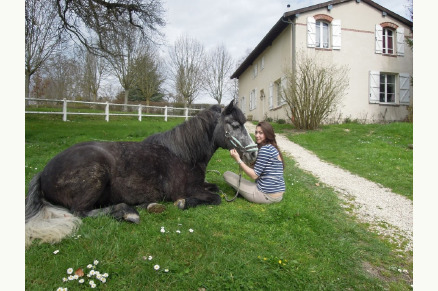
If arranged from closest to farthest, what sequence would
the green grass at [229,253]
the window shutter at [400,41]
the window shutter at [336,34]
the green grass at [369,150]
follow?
the green grass at [229,253]
the green grass at [369,150]
the window shutter at [336,34]
the window shutter at [400,41]

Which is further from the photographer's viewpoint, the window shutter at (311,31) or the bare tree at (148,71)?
the bare tree at (148,71)

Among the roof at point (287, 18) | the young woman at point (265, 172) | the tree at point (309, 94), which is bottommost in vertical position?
the young woman at point (265, 172)

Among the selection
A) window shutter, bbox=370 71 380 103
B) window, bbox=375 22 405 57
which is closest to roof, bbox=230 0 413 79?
window, bbox=375 22 405 57

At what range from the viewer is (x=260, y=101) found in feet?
75.4

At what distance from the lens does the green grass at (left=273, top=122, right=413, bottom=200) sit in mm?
7254

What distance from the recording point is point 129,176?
365cm

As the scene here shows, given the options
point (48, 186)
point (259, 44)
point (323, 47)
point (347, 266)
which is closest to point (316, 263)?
point (347, 266)

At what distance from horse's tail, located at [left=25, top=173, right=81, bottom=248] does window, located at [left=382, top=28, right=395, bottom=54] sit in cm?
2107

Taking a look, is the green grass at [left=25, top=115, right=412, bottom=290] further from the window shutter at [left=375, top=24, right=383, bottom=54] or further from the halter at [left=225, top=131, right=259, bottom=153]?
the window shutter at [left=375, top=24, right=383, bottom=54]

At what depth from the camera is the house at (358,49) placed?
1655 cm

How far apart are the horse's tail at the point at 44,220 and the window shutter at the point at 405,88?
2079 cm

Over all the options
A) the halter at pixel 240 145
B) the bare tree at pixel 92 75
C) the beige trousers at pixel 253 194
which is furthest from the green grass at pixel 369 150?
the bare tree at pixel 92 75

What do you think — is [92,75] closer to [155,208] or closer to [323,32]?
[323,32]

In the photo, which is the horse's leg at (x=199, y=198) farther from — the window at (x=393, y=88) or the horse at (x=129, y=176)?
the window at (x=393, y=88)
